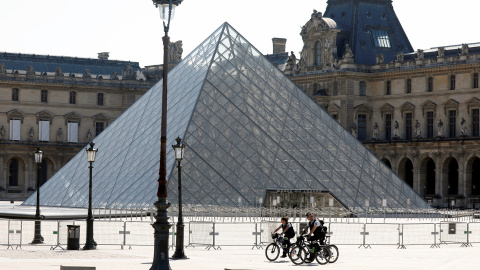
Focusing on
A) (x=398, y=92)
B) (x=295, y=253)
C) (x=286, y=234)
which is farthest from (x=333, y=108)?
(x=295, y=253)

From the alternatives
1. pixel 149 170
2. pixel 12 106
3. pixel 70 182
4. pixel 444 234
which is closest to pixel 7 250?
pixel 444 234

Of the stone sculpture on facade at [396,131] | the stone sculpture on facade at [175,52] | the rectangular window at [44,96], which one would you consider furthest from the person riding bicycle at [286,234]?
the stone sculpture on facade at [175,52]

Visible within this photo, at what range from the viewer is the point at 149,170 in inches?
1860

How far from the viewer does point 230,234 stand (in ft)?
105

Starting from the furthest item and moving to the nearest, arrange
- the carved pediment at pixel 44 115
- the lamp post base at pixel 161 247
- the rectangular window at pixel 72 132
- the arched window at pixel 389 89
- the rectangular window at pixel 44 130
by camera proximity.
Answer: the rectangular window at pixel 72 132
the rectangular window at pixel 44 130
the carved pediment at pixel 44 115
the arched window at pixel 389 89
the lamp post base at pixel 161 247

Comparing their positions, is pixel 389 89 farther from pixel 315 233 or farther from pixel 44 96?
pixel 315 233

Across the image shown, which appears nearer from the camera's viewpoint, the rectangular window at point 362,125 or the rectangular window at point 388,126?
the rectangular window at point 388,126

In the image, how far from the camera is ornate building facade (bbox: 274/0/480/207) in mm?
75938

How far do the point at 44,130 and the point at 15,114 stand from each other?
2.77 meters

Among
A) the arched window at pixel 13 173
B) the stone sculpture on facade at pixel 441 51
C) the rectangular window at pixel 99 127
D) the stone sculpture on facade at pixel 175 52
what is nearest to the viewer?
the stone sculpture on facade at pixel 441 51

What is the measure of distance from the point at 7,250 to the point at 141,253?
3.51 metres

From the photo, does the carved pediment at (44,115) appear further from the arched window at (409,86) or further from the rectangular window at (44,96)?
the arched window at (409,86)

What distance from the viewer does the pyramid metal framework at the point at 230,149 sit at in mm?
47312

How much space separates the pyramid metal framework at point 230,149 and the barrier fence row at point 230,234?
40.0ft
